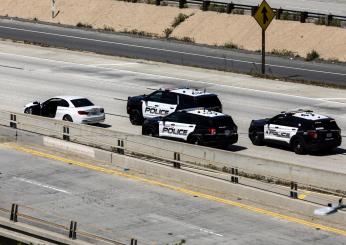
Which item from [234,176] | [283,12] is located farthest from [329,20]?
[234,176]

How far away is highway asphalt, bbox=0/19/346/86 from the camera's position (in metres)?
63.7

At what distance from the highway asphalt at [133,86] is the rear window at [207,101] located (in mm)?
1909

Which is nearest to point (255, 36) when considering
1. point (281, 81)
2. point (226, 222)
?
point (281, 81)

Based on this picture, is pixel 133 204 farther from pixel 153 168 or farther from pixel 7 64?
pixel 7 64

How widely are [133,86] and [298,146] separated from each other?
59.2ft

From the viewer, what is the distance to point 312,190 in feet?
110

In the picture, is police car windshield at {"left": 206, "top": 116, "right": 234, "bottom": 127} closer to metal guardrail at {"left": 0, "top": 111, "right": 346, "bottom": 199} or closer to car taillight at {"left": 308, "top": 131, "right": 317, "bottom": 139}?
car taillight at {"left": 308, "top": 131, "right": 317, "bottom": 139}

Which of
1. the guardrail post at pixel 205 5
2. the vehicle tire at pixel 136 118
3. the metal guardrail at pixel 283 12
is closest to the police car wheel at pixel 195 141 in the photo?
the vehicle tire at pixel 136 118

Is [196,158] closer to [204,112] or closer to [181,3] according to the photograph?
[204,112]

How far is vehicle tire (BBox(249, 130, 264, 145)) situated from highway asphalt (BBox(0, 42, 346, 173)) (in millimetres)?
243

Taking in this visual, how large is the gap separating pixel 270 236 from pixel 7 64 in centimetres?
3842

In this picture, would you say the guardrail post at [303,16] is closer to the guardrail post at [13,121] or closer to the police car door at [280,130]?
the police car door at [280,130]

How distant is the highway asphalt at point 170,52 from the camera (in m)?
63.7

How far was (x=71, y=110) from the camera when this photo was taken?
45750 millimetres
